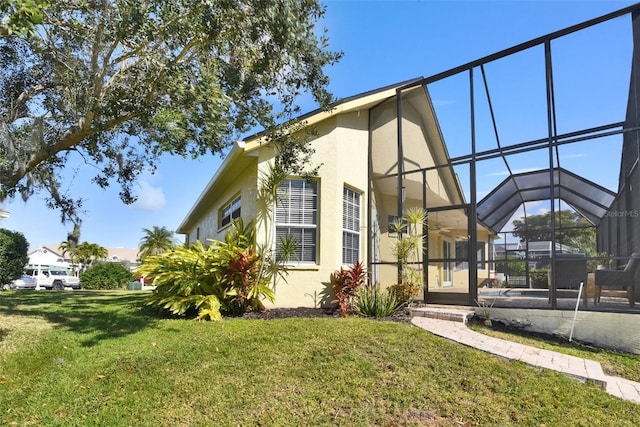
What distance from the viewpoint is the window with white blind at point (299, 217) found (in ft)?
31.7

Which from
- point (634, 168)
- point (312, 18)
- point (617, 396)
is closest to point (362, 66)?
point (312, 18)

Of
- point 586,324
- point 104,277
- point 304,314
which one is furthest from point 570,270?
point 104,277

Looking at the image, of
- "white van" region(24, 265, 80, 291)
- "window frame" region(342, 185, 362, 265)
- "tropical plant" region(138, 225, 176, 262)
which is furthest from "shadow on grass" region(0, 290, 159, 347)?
"tropical plant" region(138, 225, 176, 262)

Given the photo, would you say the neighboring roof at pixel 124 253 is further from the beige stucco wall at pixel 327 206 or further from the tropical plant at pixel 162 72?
the beige stucco wall at pixel 327 206

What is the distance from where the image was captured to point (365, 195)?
36.4 ft

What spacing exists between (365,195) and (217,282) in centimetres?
458

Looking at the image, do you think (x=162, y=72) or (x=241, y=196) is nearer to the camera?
(x=162, y=72)

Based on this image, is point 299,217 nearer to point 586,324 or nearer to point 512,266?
point 512,266

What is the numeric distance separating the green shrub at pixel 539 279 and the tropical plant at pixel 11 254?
18703 mm

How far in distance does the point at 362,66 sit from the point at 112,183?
7.13m

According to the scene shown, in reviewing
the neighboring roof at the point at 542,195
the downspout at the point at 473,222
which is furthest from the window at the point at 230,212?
the neighboring roof at the point at 542,195

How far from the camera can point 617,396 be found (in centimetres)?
493

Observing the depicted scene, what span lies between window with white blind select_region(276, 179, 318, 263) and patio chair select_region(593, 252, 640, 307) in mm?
5711

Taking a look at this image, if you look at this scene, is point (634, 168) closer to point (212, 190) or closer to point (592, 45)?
point (592, 45)
